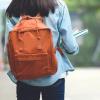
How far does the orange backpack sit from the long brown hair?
15 cm

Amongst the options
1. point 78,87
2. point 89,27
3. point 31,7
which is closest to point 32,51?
point 31,7

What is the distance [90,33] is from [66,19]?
20.6ft

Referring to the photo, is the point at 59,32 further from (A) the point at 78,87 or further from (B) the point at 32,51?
(A) the point at 78,87

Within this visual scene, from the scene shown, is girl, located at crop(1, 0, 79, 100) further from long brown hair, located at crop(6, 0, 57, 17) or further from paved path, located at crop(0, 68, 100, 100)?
paved path, located at crop(0, 68, 100, 100)

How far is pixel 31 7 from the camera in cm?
441

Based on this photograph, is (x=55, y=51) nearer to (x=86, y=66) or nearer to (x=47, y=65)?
(x=47, y=65)

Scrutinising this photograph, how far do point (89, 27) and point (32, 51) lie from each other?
645cm

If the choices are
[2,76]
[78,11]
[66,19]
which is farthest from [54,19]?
[78,11]

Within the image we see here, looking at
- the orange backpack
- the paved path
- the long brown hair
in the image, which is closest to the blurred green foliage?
the paved path

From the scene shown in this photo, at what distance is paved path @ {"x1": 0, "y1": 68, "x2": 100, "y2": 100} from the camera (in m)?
7.71

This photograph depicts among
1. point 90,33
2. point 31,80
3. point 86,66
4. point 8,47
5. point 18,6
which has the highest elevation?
point 18,6

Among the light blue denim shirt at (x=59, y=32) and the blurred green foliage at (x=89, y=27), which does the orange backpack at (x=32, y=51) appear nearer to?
the light blue denim shirt at (x=59, y=32)

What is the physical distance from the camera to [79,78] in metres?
9.33

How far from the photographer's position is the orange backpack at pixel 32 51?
423cm
